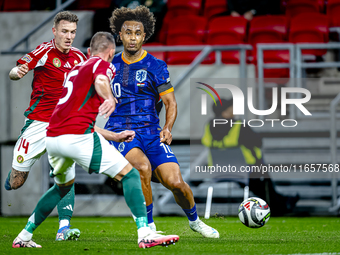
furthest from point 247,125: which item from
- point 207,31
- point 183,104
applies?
point 207,31

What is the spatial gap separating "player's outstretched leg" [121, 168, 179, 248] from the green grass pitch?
10cm

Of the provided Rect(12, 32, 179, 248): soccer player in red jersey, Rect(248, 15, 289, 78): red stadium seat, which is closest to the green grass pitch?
Rect(12, 32, 179, 248): soccer player in red jersey

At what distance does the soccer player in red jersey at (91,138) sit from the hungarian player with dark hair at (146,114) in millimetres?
770

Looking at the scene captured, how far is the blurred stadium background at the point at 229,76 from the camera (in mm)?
8820

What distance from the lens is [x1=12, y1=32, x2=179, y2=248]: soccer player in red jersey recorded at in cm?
412

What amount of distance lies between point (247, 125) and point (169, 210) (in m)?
1.89

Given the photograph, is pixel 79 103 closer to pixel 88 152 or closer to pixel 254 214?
pixel 88 152

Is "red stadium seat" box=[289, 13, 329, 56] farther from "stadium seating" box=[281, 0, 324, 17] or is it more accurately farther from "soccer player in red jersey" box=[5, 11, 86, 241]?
"soccer player in red jersey" box=[5, 11, 86, 241]

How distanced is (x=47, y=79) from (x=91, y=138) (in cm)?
155

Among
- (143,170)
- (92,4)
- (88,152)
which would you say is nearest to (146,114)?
(143,170)

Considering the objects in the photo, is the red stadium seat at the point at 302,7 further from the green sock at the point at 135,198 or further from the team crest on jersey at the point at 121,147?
the green sock at the point at 135,198

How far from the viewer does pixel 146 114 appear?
5.18m

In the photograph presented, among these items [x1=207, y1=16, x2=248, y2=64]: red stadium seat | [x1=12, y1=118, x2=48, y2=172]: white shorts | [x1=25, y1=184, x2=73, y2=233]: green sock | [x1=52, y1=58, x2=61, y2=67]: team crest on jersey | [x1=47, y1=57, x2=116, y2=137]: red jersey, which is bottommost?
[x1=25, y1=184, x2=73, y2=233]: green sock

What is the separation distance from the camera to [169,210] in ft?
29.5
